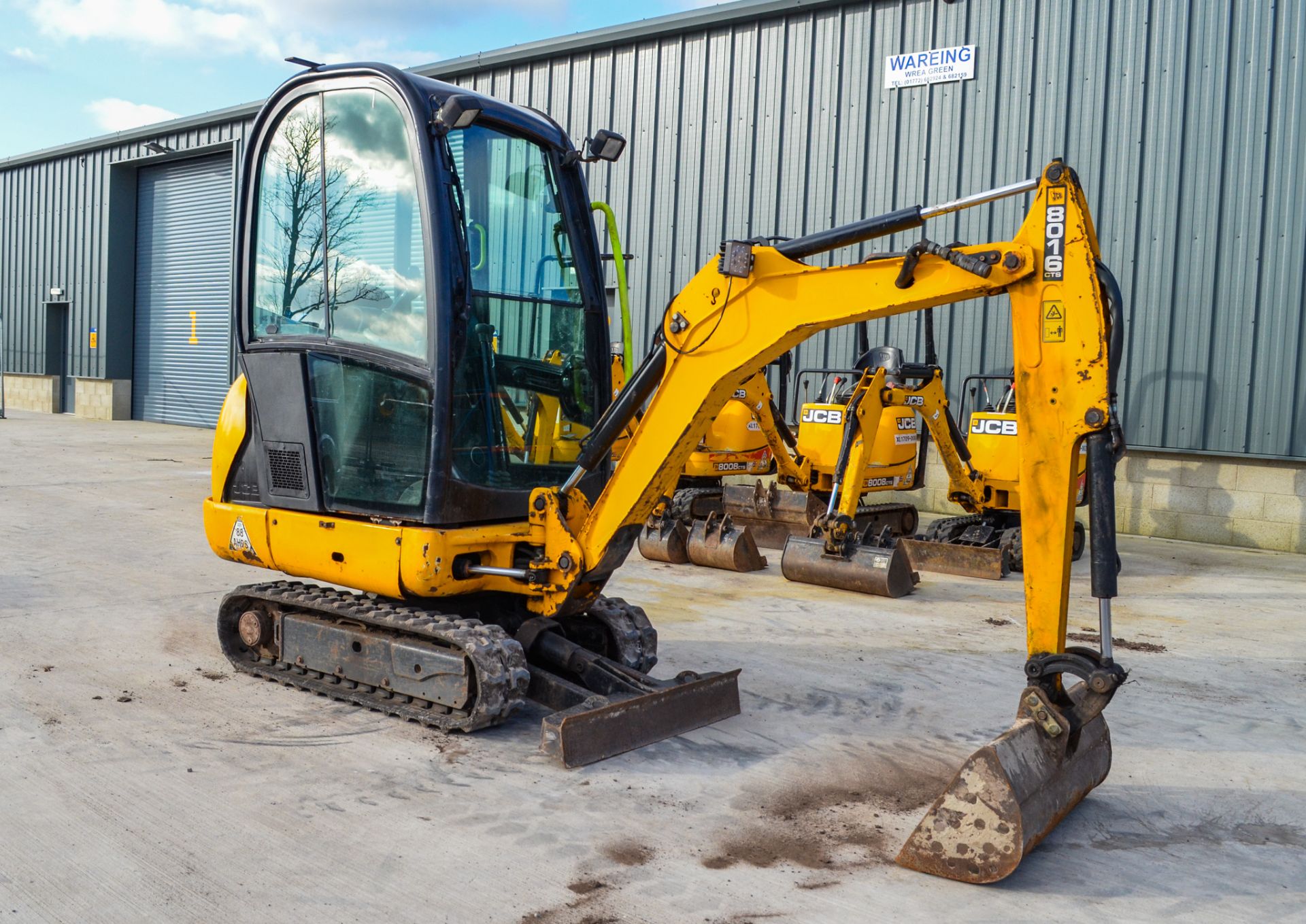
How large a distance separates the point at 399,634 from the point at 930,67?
10.6 meters

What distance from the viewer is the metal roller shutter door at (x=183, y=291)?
2267 centimetres

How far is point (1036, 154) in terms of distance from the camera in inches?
492

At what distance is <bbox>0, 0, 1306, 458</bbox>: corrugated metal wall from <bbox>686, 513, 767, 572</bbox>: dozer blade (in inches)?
192

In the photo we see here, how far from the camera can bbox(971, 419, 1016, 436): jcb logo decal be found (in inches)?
382

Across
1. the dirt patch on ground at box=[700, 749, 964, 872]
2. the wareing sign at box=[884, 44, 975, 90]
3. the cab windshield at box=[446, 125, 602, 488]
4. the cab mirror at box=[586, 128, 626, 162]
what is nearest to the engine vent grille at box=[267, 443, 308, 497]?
the cab windshield at box=[446, 125, 602, 488]

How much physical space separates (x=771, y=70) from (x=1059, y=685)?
1183 cm

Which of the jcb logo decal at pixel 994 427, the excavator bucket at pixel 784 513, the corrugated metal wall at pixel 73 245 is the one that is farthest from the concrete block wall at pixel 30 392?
the jcb logo decal at pixel 994 427

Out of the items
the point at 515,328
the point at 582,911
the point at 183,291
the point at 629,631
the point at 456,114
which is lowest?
the point at 582,911

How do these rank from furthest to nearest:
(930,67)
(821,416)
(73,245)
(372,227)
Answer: (73,245)
(930,67)
(821,416)
(372,227)

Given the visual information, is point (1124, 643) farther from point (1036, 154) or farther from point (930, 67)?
point (930, 67)

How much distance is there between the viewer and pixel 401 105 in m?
4.81

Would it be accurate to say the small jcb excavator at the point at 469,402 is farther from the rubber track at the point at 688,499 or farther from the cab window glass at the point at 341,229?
the rubber track at the point at 688,499

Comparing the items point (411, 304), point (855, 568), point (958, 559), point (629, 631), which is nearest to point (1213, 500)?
point (958, 559)

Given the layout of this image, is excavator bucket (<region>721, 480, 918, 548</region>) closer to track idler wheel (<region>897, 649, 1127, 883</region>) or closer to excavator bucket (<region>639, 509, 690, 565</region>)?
excavator bucket (<region>639, 509, 690, 565</region>)
